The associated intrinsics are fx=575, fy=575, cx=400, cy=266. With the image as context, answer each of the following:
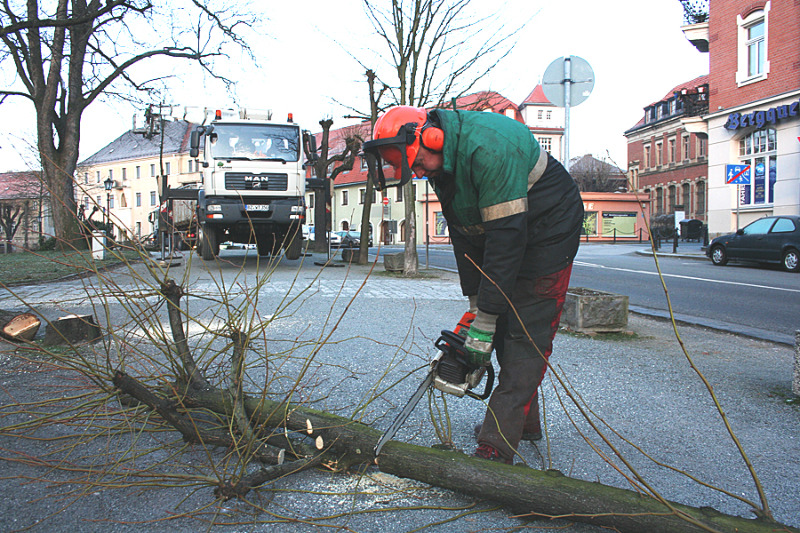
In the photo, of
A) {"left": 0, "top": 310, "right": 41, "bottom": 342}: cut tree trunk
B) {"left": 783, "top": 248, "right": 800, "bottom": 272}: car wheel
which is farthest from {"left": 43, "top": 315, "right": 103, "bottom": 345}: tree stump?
{"left": 783, "top": 248, "right": 800, "bottom": 272}: car wheel

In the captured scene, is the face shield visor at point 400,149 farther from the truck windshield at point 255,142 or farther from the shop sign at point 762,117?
the shop sign at point 762,117

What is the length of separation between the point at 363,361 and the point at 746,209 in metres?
24.2

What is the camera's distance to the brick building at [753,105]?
71.0 ft

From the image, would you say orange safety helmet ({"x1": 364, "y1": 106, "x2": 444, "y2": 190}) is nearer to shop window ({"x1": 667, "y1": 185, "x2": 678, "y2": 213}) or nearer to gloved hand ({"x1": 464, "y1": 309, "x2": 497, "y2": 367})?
gloved hand ({"x1": 464, "y1": 309, "x2": 497, "y2": 367})

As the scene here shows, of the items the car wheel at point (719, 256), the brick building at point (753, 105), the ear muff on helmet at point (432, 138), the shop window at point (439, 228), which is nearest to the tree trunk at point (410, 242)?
the car wheel at point (719, 256)

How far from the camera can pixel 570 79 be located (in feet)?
24.0

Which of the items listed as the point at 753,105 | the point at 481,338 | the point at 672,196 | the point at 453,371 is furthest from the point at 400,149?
the point at 672,196

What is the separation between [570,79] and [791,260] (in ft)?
34.1

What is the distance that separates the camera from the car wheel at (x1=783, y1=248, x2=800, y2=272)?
551 inches

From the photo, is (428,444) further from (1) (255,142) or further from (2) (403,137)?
(1) (255,142)

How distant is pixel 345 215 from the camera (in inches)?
2438

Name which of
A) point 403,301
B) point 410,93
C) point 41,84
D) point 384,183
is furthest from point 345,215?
point 384,183

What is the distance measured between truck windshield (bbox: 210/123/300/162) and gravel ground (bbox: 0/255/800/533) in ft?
27.6

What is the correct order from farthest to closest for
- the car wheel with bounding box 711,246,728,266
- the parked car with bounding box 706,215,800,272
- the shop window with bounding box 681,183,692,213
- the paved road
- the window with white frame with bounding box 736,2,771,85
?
the shop window with bounding box 681,183,692,213 < the window with white frame with bounding box 736,2,771,85 < the car wheel with bounding box 711,246,728,266 < the parked car with bounding box 706,215,800,272 < the paved road
